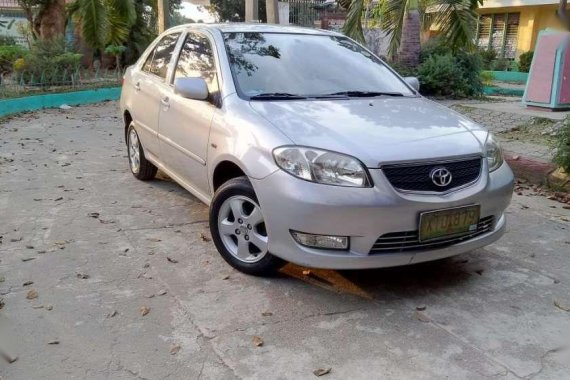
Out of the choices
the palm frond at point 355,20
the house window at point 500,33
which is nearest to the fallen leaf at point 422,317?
the palm frond at point 355,20

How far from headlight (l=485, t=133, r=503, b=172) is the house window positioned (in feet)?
77.1

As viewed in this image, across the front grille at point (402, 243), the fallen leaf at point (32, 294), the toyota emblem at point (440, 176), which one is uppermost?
the toyota emblem at point (440, 176)

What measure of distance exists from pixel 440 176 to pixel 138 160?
386 centimetres

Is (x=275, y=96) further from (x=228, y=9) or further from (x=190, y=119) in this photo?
(x=228, y=9)

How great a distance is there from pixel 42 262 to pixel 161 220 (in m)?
1.19

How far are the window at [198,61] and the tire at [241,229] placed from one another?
88 cm

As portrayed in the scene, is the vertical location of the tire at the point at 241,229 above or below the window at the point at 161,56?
below

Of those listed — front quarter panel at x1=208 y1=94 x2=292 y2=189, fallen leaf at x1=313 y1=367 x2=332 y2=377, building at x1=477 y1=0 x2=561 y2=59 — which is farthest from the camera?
building at x1=477 y1=0 x2=561 y2=59

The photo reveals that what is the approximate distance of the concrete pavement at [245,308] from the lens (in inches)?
111

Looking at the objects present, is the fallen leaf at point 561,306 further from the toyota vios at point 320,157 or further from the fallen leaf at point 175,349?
the fallen leaf at point 175,349

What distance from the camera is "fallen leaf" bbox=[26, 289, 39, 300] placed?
3484 millimetres

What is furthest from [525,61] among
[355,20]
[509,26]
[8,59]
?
[8,59]

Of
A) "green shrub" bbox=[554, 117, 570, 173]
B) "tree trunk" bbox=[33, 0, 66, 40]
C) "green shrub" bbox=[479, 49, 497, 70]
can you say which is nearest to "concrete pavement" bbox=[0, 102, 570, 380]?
"green shrub" bbox=[554, 117, 570, 173]

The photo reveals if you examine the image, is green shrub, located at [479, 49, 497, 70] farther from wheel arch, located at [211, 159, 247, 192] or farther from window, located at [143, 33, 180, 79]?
wheel arch, located at [211, 159, 247, 192]
